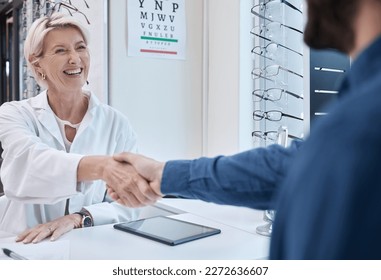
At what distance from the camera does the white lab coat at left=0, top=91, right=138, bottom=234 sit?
1297 mm

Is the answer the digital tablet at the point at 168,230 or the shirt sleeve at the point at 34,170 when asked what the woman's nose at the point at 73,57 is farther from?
the digital tablet at the point at 168,230

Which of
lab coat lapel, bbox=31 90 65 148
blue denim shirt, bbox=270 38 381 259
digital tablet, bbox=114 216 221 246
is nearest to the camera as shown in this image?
blue denim shirt, bbox=270 38 381 259

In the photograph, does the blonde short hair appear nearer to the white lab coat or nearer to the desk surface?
the white lab coat

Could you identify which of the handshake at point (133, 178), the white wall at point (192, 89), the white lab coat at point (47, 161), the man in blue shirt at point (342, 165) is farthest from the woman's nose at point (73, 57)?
the man in blue shirt at point (342, 165)

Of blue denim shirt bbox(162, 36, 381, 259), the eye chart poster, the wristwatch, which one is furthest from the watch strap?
blue denim shirt bbox(162, 36, 381, 259)

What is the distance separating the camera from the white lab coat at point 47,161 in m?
1.30

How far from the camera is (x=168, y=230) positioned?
4.10ft

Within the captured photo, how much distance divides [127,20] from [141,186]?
1186mm

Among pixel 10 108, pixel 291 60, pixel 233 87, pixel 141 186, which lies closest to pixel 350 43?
pixel 141 186

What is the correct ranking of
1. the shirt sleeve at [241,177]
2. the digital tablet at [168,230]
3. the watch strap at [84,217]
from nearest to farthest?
the shirt sleeve at [241,177], the digital tablet at [168,230], the watch strap at [84,217]

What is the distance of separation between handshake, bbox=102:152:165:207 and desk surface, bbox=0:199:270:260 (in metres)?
0.12

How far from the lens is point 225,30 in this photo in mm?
2119

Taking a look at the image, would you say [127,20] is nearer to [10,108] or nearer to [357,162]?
[10,108]

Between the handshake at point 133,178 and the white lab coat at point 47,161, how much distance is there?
12cm
